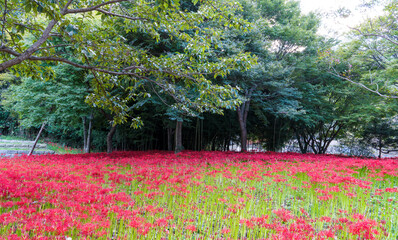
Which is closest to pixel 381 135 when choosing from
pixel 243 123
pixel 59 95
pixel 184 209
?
pixel 243 123

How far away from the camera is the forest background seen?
4.43 m

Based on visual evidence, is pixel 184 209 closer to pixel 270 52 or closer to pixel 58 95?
pixel 58 95

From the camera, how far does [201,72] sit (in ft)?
16.6

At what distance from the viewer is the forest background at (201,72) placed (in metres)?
4.43

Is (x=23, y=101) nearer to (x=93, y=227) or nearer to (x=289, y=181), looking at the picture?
(x=93, y=227)

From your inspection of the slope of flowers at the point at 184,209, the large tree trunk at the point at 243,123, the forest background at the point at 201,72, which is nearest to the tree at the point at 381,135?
the forest background at the point at 201,72

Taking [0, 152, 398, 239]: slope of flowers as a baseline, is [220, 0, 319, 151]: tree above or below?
above

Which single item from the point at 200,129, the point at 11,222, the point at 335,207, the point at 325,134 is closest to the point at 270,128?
the point at 325,134

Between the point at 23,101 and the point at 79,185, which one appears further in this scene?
the point at 23,101

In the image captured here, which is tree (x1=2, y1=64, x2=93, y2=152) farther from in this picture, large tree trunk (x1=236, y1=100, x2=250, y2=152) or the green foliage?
large tree trunk (x1=236, y1=100, x2=250, y2=152)

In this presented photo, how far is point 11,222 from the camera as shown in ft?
7.84

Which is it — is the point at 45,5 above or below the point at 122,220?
above

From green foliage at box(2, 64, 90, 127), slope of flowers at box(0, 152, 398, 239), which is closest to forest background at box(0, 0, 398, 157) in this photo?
green foliage at box(2, 64, 90, 127)

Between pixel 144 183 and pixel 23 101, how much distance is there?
9.52 meters
